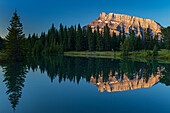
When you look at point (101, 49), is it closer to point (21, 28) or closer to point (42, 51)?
point (42, 51)

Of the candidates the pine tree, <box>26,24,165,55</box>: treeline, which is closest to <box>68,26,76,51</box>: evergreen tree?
<box>26,24,165,55</box>: treeline

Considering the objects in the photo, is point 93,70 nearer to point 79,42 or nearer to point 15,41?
point 15,41

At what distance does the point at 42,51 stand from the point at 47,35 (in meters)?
30.0

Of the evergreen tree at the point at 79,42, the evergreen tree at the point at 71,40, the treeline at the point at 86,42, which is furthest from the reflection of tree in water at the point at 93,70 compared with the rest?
the evergreen tree at the point at 71,40

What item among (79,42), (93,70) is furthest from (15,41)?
(79,42)

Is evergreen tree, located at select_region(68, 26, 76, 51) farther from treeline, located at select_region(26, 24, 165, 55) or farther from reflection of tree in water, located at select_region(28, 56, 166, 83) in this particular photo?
reflection of tree in water, located at select_region(28, 56, 166, 83)

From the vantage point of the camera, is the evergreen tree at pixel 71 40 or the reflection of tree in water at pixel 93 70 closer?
the reflection of tree in water at pixel 93 70

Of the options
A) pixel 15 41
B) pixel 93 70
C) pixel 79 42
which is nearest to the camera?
pixel 93 70

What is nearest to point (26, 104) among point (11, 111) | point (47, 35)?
point (11, 111)

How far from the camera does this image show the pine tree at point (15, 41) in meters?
41.6

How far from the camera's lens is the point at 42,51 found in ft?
368

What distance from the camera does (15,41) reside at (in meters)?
42.6

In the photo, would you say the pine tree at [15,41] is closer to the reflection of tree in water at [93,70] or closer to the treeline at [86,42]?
the reflection of tree in water at [93,70]

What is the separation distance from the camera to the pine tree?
137 feet
